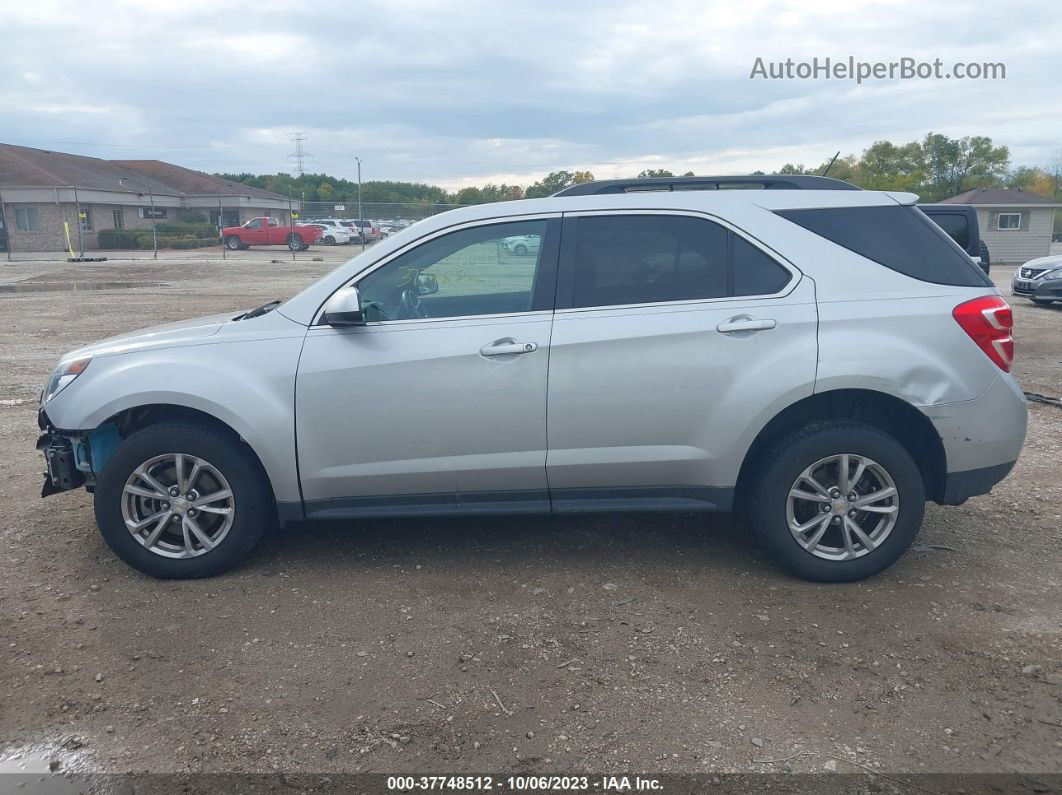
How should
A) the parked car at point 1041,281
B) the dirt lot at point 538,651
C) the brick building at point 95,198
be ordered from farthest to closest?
the brick building at point 95,198
the parked car at point 1041,281
the dirt lot at point 538,651

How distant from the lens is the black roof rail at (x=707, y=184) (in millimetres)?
4645

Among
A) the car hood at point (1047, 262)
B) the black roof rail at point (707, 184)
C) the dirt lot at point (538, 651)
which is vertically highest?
the black roof rail at point (707, 184)

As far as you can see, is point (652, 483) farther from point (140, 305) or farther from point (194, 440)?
point (140, 305)

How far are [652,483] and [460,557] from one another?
116cm

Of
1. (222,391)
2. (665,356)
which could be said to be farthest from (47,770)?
(665,356)

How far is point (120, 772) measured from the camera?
9.85 ft

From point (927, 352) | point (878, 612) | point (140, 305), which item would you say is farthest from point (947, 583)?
point (140, 305)

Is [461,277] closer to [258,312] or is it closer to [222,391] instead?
[258,312]

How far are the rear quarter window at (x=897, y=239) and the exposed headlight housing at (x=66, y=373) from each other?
3.63 m

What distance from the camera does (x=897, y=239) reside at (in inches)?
173

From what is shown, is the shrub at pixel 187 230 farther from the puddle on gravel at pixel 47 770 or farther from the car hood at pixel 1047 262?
the puddle on gravel at pixel 47 770

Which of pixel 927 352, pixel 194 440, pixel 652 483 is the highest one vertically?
pixel 927 352

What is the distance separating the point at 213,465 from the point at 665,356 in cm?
228

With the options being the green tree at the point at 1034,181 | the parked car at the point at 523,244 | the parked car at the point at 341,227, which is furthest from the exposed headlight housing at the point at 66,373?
the green tree at the point at 1034,181
